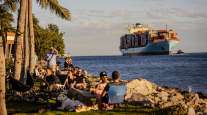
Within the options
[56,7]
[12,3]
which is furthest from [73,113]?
[12,3]

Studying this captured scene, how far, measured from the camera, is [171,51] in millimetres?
160750

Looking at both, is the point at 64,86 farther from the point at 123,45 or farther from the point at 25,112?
the point at 123,45

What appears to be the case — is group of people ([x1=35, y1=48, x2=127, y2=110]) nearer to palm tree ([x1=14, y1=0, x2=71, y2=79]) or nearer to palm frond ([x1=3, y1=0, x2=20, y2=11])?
palm tree ([x1=14, y1=0, x2=71, y2=79])

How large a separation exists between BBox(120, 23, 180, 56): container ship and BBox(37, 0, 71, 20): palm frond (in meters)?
125

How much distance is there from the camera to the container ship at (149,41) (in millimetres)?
152000

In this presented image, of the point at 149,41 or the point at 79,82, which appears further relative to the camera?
the point at 149,41

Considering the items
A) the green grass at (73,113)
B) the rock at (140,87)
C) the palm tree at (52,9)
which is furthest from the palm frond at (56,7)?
the green grass at (73,113)

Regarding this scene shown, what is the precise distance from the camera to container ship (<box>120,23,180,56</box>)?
499ft

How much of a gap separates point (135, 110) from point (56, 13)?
10477 millimetres

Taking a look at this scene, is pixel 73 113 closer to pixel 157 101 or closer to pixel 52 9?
pixel 157 101

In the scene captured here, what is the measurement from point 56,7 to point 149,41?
133 metres

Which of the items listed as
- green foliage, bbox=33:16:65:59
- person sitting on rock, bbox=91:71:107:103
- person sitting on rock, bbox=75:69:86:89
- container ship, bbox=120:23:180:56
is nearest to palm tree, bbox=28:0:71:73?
person sitting on rock, bbox=75:69:86:89

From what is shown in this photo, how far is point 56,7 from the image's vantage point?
2517 cm

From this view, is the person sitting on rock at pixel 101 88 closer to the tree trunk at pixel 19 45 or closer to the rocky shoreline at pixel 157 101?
the rocky shoreline at pixel 157 101
